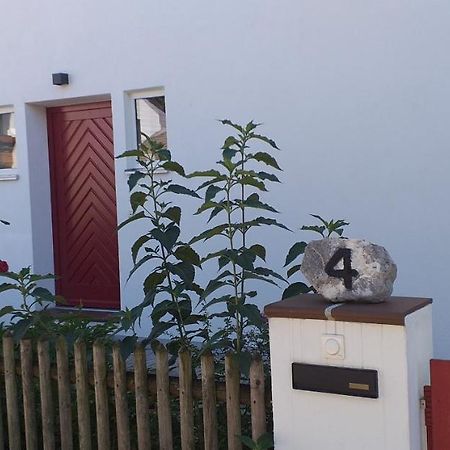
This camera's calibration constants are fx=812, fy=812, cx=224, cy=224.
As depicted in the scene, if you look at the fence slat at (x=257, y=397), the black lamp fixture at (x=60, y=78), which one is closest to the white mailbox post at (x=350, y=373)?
the fence slat at (x=257, y=397)

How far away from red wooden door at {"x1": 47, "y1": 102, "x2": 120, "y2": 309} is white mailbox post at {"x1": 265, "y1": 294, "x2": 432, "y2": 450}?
554 centimetres

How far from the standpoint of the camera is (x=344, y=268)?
125 inches

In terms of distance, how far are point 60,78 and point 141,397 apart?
5.17m

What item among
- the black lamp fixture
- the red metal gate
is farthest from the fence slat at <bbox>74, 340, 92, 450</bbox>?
the black lamp fixture

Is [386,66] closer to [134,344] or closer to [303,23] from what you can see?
[303,23]

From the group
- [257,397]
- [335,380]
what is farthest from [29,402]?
[335,380]

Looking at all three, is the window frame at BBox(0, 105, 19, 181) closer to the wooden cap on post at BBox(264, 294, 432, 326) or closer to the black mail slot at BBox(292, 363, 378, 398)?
the wooden cap on post at BBox(264, 294, 432, 326)

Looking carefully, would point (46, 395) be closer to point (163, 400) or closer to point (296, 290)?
point (163, 400)

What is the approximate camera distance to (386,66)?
657 cm

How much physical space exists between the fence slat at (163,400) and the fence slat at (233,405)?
13.9 inches

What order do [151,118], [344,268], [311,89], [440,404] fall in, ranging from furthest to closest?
[151,118]
[311,89]
[344,268]
[440,404]

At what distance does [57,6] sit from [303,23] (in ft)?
9.35

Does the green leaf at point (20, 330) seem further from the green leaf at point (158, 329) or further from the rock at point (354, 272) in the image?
the rock at point (354, 272)

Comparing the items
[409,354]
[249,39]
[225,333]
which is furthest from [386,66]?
[409,354]
